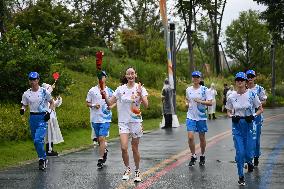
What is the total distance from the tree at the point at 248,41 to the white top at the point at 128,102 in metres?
63.2

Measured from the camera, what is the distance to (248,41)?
249 feet

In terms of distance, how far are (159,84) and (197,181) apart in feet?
105

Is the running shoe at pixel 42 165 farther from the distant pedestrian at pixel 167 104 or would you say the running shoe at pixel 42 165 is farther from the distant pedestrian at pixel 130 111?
the distant pedestrian at pixel 167 104

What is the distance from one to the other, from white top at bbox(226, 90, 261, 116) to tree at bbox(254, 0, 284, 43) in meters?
32.5

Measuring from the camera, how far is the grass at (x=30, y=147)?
44.4 feet

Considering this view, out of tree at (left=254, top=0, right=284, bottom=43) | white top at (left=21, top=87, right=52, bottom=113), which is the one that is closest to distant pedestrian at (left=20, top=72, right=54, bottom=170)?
white top at (left=21, top=87, right=52, bottom=113)

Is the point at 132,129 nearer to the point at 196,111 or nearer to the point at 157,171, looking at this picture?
the point at 157,171

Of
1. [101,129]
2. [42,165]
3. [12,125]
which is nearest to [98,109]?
[101,129]

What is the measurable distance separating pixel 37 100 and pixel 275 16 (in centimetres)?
3265

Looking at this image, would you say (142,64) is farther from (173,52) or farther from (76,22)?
(173,52)

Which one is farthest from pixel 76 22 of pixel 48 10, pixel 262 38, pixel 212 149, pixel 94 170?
pixel 262 38

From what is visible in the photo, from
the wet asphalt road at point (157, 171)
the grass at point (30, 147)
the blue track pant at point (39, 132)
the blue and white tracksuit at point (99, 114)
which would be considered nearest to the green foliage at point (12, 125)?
the grass at point (30, 147)

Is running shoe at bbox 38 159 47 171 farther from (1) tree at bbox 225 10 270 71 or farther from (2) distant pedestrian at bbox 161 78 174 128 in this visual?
(1) tree at bbox 225 10 270 71

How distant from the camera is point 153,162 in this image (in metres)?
12.5
